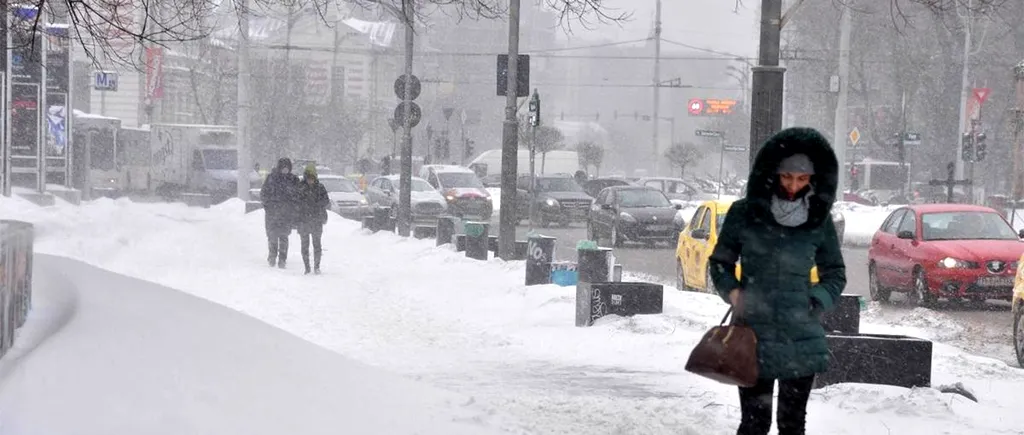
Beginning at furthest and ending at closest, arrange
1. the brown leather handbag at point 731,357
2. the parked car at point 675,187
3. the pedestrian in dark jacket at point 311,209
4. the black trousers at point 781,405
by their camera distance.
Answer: the parked car at point 675,187, the pedestrian in dark jacket at point 311,209, the black trousers at point 781,405, the brown leather handbag at point 731,357

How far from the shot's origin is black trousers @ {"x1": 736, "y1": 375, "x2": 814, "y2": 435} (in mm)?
5938

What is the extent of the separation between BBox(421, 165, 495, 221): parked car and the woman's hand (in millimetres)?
36376

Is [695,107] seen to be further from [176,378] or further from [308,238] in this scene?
[176,378]

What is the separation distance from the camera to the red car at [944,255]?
17422 mm

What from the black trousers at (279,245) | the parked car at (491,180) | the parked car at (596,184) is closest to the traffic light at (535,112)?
the black trousers at (279,245)

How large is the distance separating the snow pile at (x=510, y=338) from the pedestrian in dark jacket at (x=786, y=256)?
2.68 m

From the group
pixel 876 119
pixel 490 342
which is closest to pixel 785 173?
pixel 490 342

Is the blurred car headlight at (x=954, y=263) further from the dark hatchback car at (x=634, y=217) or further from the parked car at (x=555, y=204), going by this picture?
the parked car at (x=555, y=204)

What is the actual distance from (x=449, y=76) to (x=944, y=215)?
8193 cm

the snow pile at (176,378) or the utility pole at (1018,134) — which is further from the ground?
the utility pole at (1018,134)

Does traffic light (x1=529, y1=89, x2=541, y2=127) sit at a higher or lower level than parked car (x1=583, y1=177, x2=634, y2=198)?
higher

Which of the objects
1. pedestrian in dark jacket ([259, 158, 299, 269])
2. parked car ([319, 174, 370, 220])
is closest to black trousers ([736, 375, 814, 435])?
pedestrian in dark jacket ([259, 158, 299, 269])

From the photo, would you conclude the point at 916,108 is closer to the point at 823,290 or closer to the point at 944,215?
the point at 944,215

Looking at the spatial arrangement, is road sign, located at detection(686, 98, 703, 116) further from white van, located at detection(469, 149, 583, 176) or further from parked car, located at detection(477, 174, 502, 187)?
parked car, located at detection(477, 174, 502, 187)
